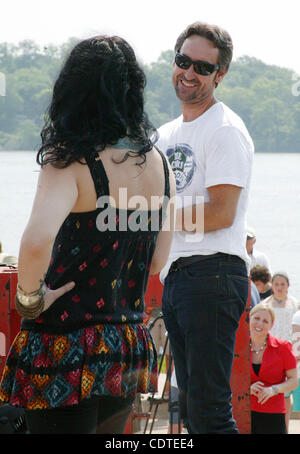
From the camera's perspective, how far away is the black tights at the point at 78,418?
7.11 feet

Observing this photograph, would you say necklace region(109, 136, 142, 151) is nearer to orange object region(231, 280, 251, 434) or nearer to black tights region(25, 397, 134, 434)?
black tights region(25, 397, 134, 434)

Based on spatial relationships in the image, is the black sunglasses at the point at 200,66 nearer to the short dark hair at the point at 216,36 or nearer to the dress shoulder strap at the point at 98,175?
the short dark hair at the point at 216,36

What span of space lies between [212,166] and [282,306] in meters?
4.73

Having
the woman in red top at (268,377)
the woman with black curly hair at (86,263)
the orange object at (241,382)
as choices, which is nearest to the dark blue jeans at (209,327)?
the woman with black curly hair at (86,263)

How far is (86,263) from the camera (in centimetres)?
219

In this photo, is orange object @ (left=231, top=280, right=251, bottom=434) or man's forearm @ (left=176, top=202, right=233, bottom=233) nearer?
man's forearm @ (left=176, top=202, right=233, bottom=233)

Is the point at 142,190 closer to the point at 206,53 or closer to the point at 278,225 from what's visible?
the point at 206,53

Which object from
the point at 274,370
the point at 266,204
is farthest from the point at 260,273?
the point at 266,204

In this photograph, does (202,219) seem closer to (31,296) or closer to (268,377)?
(31,296)

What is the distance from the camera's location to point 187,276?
10.00 ft

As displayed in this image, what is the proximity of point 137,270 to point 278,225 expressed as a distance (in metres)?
28.4

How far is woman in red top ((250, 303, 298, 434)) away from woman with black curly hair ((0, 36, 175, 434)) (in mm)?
Answer: 2468

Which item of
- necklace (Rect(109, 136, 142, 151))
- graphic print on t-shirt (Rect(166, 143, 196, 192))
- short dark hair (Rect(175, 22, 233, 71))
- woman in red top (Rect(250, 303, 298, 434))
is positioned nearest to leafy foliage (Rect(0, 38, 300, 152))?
woman in red top (Rect(250, 303, 298, 434))

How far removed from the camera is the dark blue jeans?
9.78 feet
